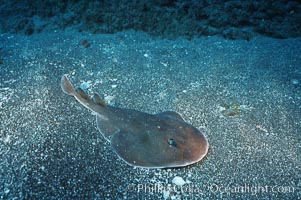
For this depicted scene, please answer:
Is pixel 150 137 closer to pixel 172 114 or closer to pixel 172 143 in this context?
pixel 172 143

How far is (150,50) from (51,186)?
3.58 m

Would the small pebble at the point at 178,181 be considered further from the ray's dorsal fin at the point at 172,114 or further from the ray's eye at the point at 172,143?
the ray's dorsal fin at the point at 172,114

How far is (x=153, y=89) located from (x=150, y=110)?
55cm

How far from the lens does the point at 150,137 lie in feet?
8.84

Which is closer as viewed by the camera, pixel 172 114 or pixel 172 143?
pixel 172 143

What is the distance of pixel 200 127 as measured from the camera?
3.19 meters

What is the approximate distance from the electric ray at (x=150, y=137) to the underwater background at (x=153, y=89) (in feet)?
0.46

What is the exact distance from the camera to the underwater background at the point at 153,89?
8.15 ft

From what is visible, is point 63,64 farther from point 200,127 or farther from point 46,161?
point 200,127

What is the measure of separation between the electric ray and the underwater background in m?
0.14

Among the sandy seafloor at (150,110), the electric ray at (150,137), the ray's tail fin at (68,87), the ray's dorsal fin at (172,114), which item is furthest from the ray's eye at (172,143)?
the ray's tail fin at (68,87)

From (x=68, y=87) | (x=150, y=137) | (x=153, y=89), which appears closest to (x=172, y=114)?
(x=150, y=137)

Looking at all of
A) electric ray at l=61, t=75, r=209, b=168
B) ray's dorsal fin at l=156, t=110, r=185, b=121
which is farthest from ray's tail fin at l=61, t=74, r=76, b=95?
ray's dorsal fin at l=156, t=110, r=185, b=121

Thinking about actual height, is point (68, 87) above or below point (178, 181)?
above
